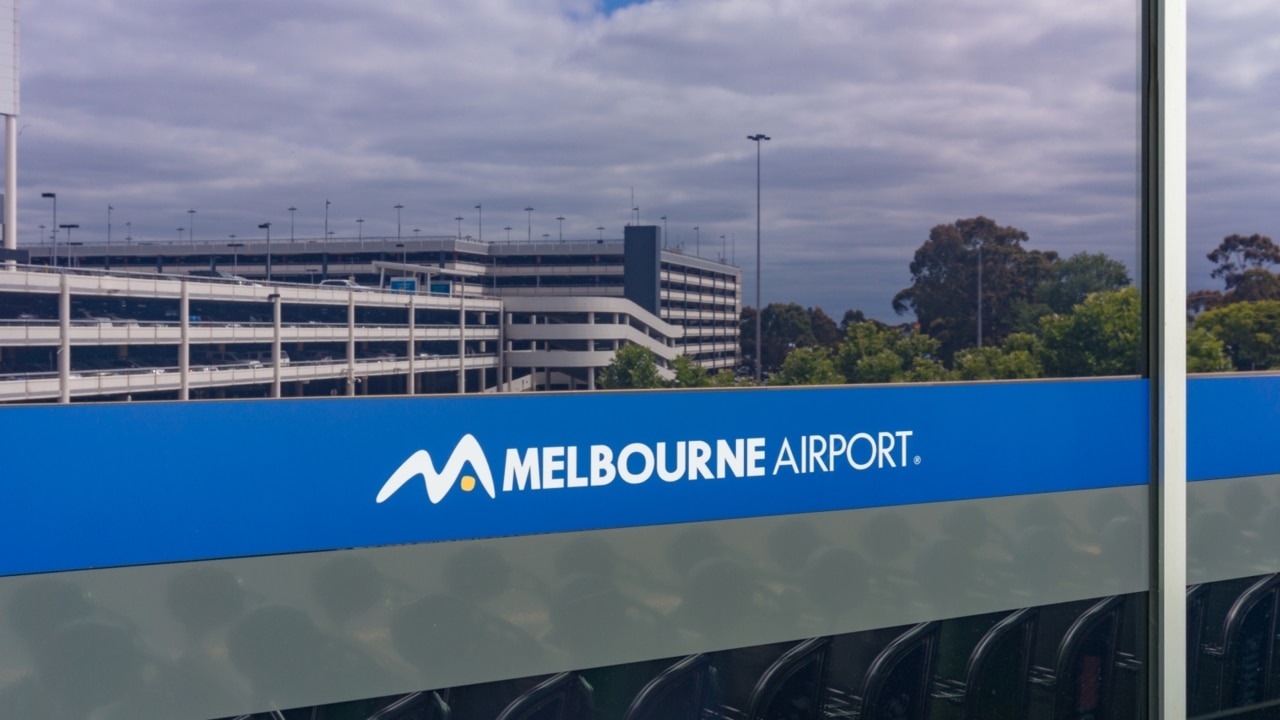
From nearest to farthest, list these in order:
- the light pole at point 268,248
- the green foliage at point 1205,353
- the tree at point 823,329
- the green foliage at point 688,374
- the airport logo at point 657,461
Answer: the light pole at point 268,248 → the airport logo at point 657,461 → the green foliage at point 688,374 → the tree at point 823,329 → the green foliage at point 1205,353

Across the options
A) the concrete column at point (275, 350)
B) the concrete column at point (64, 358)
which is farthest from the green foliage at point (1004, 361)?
the concrete column at point (64, 358)

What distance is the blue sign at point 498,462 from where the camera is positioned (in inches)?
80.4

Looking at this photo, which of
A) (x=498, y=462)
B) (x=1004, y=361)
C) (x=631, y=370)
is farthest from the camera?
(x=1004, y=361)

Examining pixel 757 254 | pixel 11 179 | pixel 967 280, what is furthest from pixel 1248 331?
pixel 11 179

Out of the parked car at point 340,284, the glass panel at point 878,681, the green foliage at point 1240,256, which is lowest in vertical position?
the glass panel at point 878,681

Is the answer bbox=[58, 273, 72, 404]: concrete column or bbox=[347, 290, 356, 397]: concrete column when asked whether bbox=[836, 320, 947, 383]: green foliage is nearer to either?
bbox=[347, 290, 356, 397]: concrete column

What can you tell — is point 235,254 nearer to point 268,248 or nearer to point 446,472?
point 268,248

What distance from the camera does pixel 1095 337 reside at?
10.3 ft

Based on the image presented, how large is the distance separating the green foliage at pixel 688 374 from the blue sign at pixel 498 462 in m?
0.03

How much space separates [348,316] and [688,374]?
837mm

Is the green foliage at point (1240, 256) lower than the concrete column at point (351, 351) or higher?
higher

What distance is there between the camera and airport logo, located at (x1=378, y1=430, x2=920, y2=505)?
2.34 metres

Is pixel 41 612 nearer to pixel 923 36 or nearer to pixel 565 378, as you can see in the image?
pixel 565 378

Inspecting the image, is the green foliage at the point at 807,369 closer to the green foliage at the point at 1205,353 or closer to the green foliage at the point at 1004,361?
the green foliage at the point at 1004,361
